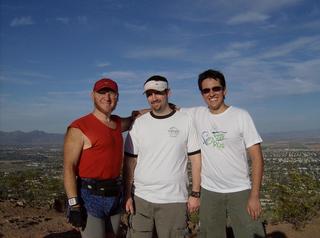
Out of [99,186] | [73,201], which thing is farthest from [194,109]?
[73,201]

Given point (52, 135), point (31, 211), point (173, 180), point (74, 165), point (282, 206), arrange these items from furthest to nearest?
point (52, 135)
point (31, 211)
point (282, 206)
point (173, 180)
point (74, 165)

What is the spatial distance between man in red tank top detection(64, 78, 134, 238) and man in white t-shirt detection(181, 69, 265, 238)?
3.57 ft

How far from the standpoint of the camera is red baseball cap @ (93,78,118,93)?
4543mm

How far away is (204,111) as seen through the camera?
16.4 ft

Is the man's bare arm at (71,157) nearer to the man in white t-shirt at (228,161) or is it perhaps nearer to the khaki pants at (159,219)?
the khaki pants at (159,219)

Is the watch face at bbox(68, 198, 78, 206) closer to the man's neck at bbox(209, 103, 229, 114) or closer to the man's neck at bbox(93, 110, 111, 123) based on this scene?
the man's neck at bbox(93, 110, 111, 123)

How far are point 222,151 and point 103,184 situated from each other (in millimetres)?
1421

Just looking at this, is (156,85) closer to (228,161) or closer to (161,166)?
(161,166)

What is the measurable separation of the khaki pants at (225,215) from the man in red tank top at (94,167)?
1.13 m

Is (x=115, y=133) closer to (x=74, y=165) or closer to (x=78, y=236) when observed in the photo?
(x=74, y=165)

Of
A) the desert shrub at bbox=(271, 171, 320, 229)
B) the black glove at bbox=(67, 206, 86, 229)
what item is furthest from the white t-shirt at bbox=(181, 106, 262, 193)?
the desert shrub at bbox=(271, 171, 320, 229)

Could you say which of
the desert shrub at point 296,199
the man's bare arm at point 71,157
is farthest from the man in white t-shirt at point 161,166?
the desert shrub at point 296,199

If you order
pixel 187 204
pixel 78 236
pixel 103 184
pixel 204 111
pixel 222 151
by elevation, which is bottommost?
pixel 78 236

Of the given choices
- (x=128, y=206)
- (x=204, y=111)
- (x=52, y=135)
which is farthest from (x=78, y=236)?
(x=52, y=135)
